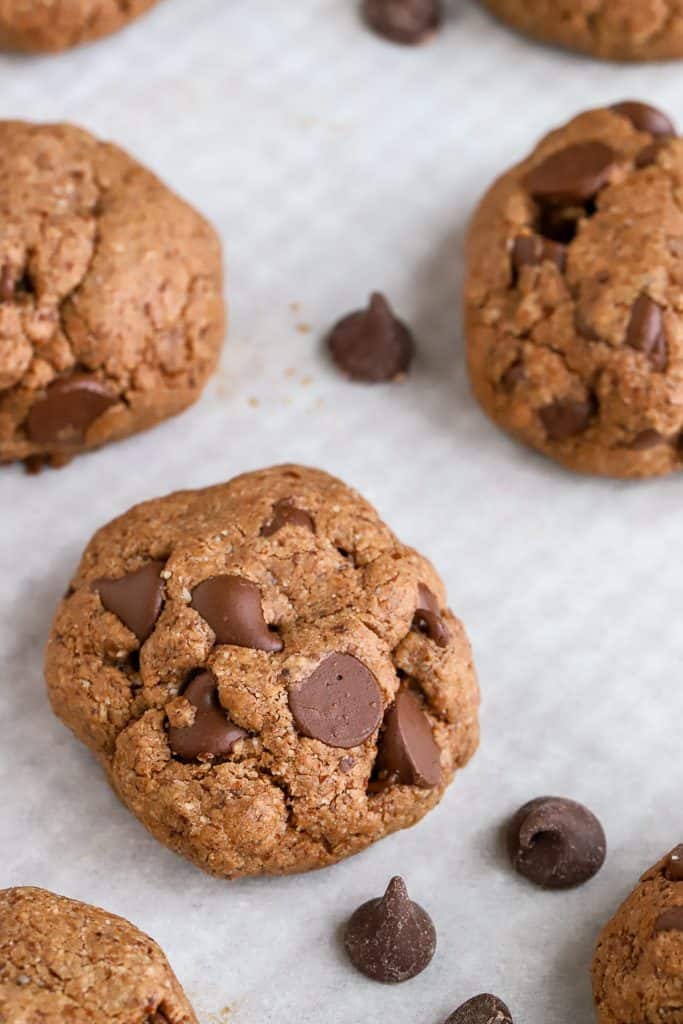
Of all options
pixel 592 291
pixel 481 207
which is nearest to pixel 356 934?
pixel 592 291

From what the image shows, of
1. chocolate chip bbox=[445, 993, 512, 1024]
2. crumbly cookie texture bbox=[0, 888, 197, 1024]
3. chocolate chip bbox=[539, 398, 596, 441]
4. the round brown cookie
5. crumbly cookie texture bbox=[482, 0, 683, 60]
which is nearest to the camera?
crumbly cookie texture bbox=[0, 888, 197, 1024]

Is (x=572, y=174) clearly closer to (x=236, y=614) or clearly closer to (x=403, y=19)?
(x=403, y=19)

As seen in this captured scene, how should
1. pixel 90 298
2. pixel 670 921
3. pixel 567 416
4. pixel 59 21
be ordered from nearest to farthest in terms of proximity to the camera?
pixel 670 921, pixel 90 298, pixel 567 416, pixel 59 21

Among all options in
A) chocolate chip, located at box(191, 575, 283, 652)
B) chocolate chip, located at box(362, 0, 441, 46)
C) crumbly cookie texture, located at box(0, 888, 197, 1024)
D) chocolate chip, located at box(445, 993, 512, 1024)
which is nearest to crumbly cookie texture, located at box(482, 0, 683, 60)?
chocolate chip, located at box(362, 0, 441, 46)

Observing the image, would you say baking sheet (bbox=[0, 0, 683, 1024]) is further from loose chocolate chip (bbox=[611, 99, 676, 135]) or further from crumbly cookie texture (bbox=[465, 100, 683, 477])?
loose chocolate chip (bbox=[611, 99, 676, 135])

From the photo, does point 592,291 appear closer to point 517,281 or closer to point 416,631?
point 517,281

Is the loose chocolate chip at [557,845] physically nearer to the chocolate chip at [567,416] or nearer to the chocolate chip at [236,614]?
the chocolate chip at [236,614]

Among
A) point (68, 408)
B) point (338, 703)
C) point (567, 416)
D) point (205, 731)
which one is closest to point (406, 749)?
point (338, 703)
